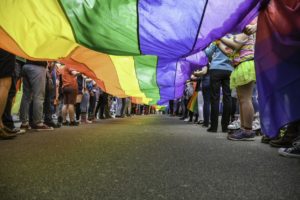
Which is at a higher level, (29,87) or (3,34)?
(3,34)

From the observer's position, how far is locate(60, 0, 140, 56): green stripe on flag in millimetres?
3482

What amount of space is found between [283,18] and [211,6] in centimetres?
70

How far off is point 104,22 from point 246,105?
205 cm

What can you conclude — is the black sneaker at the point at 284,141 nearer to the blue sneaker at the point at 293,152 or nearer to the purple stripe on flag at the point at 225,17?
the blue sneaker at the point at 293,152

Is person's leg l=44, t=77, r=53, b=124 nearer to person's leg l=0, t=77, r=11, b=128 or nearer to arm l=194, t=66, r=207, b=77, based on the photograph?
person's leg l=0, t=77, r=11, b=128

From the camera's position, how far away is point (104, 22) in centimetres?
359

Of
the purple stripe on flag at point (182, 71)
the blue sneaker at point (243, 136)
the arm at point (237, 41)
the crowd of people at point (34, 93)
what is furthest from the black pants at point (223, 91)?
the crowd of people at point (34, 93)

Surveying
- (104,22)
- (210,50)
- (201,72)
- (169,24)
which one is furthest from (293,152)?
(201,72)

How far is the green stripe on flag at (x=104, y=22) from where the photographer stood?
11.4 ft

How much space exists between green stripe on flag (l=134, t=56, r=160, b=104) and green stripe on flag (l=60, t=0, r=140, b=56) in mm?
2030

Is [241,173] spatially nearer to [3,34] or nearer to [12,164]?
[12,164]

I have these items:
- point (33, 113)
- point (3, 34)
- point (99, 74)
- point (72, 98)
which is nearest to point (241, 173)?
point (3, 34)

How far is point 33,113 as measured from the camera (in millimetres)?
5621

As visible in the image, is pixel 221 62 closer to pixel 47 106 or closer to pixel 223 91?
pixel 223 91
